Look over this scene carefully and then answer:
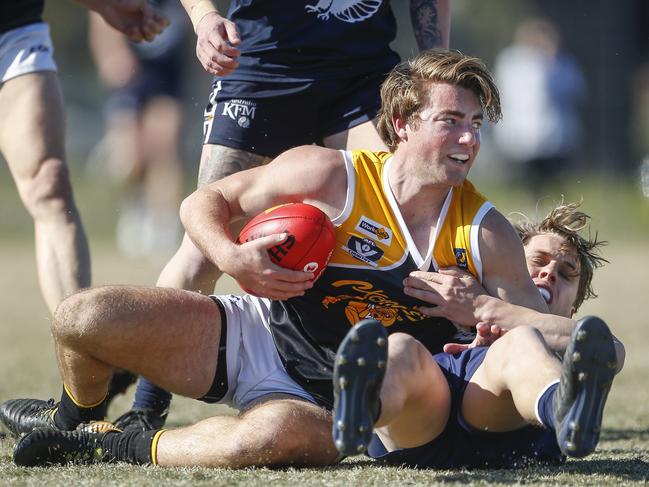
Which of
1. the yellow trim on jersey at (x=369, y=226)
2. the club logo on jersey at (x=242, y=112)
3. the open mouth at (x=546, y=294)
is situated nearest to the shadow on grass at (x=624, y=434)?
the open mouth at (x=546, y=294)

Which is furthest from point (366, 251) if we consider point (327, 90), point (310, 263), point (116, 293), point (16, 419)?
point (16, 419)

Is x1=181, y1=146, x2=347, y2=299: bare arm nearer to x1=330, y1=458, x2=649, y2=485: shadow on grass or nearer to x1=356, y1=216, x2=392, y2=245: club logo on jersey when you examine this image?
x1=356, y1=216, x2=392, y2=245: club logo on jersey

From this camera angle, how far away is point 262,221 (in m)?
4.16

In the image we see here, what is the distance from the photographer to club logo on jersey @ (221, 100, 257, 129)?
17.0 feet

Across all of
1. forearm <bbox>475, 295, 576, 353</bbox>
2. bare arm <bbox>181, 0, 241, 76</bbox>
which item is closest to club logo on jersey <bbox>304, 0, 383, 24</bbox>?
bare arm <bbox>181, 0, 241, 76</bbox>

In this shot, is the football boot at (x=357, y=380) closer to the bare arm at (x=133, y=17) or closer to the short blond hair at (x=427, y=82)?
the short blond hair at (x=427, y=82)

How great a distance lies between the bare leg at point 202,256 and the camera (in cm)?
505

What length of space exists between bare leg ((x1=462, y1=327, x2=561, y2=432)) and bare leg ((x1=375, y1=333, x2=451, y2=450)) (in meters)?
0.11

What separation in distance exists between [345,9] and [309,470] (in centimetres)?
217

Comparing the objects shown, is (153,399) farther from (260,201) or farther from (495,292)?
(495,292)

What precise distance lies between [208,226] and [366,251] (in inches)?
21.7

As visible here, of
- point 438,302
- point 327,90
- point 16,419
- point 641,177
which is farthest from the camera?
point 641,177

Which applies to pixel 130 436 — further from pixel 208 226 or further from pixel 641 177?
pixel 641 177

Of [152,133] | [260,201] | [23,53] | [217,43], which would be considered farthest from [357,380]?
[152,133]
